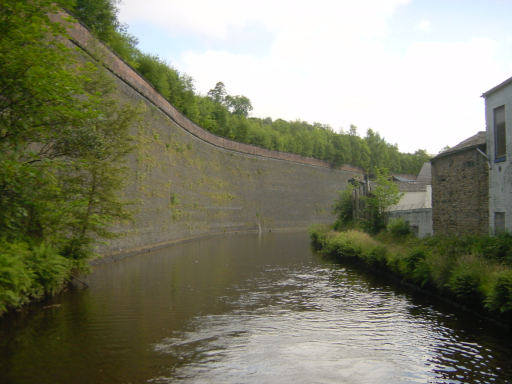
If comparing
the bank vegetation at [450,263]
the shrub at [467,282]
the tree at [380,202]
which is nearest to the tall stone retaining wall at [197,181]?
the bank vegetation at [450,263]

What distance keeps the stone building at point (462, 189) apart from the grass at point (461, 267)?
31.7 inches

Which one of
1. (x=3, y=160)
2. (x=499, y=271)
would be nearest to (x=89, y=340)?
(x=3, y=160)

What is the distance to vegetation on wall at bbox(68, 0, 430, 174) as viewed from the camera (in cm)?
2306

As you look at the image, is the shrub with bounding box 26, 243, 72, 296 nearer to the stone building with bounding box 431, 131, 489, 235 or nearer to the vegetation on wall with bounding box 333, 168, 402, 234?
the stone building with bounding box 431, 131, 489, 235

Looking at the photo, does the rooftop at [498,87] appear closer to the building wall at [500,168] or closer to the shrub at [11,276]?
the building wall at [500,168]

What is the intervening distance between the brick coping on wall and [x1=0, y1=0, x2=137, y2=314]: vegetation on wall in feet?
2.60

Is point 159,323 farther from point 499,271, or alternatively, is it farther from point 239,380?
point 499,271

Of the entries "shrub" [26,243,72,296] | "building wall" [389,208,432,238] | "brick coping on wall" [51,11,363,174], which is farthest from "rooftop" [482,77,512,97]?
"shrub" [26,243,72,296]

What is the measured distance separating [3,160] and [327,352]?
5989 millimetres

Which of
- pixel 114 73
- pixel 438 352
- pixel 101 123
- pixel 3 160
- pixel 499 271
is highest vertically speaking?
pixel 114 73

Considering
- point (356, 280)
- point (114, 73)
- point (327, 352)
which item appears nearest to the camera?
point (327, 352)

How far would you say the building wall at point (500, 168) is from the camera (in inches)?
458

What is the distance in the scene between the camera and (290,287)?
39.7 ft

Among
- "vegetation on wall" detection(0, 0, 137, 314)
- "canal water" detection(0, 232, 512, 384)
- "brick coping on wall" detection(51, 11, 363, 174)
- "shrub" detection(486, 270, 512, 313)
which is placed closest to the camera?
"canal water" detection(0, 232, 512, 384)
